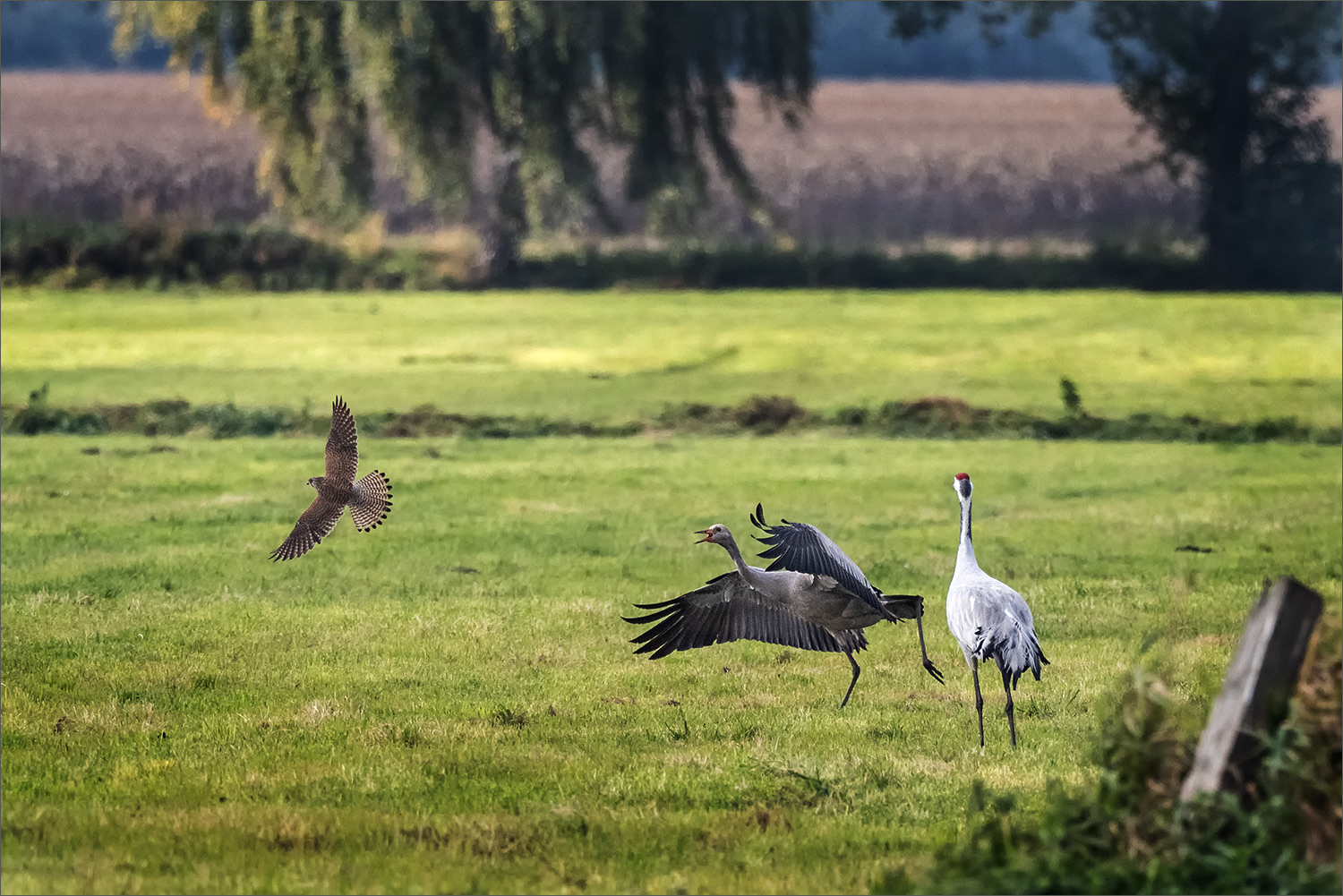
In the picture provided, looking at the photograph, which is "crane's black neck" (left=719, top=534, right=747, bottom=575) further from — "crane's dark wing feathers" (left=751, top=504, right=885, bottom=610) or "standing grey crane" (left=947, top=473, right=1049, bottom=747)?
"standing grey crane" (left=947, top=473, right=1049, bottom=747)

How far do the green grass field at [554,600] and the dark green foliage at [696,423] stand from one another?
924 millimetres

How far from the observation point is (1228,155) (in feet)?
104

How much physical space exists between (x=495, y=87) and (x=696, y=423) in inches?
350

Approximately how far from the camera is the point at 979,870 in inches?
237

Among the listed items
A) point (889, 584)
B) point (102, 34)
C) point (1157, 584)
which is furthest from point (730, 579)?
point (102, 34)

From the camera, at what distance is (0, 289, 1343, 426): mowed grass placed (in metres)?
25.5

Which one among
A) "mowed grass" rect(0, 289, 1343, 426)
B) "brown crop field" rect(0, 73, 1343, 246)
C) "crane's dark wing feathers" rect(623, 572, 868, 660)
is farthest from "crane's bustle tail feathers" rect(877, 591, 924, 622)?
"brown crop field" rect(0, 73, 1343, 246)

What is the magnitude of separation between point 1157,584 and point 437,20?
1885 centimetres

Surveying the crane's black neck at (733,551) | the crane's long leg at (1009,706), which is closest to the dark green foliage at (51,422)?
the crane's black neck at (733,551)

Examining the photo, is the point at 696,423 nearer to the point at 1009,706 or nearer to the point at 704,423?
the point at 704,423

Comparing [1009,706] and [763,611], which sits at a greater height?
[763,611]

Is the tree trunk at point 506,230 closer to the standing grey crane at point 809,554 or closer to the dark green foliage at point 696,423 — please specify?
the dark green foliage at point 696,423

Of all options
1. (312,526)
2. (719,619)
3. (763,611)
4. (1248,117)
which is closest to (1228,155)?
(1248,117)

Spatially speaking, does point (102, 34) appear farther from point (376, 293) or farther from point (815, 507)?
point (815, 507)
